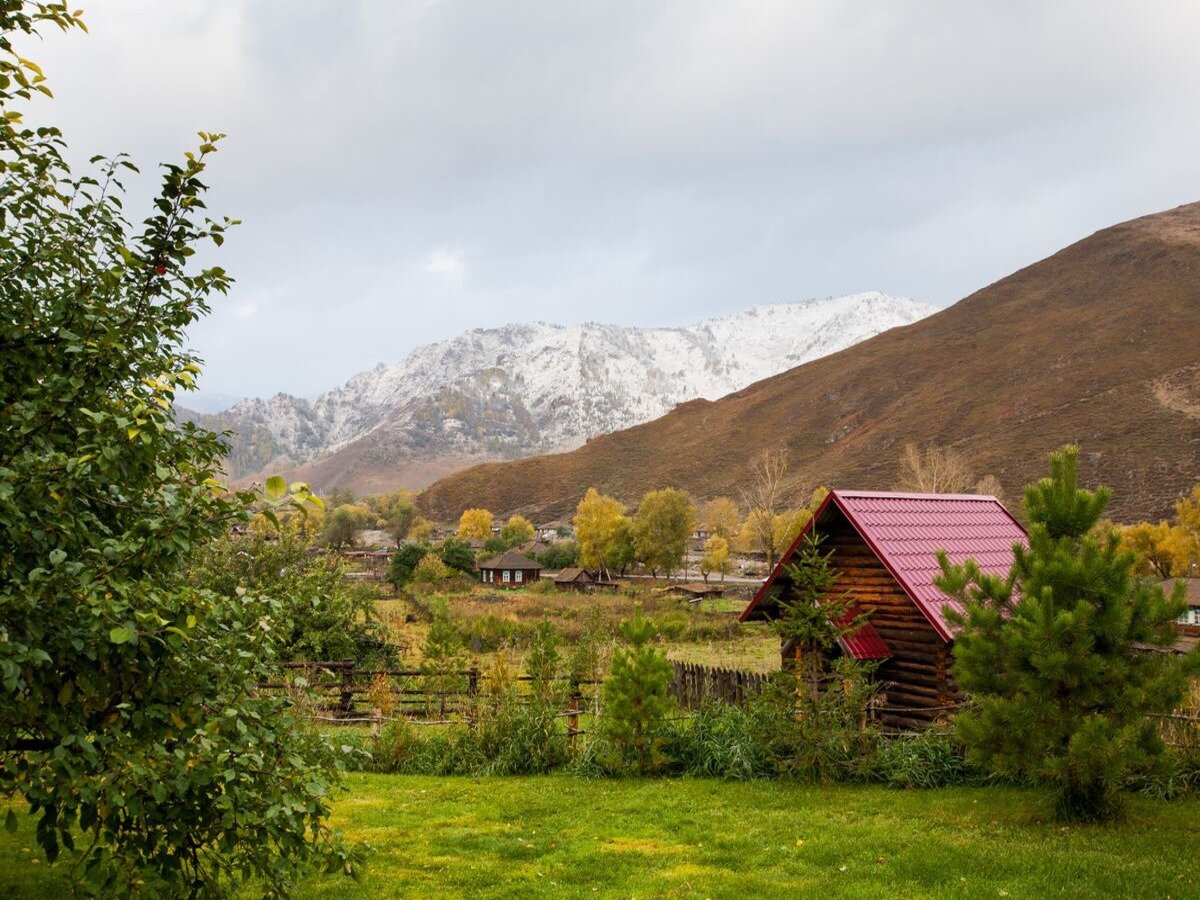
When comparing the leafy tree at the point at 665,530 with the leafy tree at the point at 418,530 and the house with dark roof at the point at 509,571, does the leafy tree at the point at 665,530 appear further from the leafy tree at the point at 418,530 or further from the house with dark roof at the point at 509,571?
the leafy tree at the point at 418,530

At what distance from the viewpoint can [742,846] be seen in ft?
34.6

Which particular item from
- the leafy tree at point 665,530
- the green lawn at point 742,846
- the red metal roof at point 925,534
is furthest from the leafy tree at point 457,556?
the green lawn at point 742,846

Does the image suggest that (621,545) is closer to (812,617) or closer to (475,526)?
(475,526)

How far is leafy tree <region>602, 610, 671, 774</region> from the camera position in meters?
14.7

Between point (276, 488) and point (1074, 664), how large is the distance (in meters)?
9.89

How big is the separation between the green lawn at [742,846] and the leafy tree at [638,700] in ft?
3.71

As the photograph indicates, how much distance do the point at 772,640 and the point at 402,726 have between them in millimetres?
30890

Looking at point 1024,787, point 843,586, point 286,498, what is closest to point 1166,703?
point 1024,787

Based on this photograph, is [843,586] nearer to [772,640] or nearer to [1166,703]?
[1166,703]

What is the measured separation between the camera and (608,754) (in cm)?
1499

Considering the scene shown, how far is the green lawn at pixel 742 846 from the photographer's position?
29.3 ft

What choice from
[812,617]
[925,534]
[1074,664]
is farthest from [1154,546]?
[1074,664]

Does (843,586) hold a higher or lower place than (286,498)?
lower

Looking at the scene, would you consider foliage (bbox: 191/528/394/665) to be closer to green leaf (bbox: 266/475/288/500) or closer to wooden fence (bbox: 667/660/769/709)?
wooden fence (bbox: 667/660/769/709)
